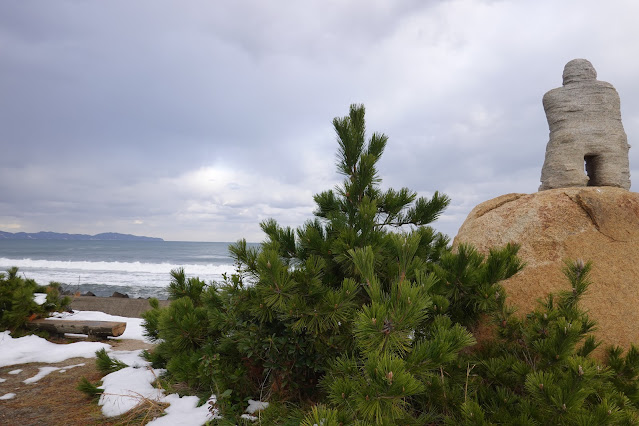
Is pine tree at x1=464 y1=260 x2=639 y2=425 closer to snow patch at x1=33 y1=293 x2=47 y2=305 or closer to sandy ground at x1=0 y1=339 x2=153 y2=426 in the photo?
sandy ground at x1=0 y1=339 x2=153 y2=426

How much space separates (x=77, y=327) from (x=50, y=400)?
317 cm

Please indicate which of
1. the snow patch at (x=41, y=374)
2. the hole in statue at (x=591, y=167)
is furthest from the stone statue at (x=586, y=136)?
the snow patch at (x=41, y=374)

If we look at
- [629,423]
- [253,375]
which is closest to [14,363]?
[253,375]

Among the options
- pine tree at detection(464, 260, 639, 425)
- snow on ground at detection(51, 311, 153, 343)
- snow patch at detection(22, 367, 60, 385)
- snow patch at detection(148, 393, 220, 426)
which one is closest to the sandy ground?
snow patch at detection(22, 367, 60, 385)

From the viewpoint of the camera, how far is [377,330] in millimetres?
1858

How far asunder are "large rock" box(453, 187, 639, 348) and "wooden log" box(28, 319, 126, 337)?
21.5 ft

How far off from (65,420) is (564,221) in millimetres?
5912

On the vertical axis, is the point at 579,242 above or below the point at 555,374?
above

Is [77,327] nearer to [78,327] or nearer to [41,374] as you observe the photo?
[78,327]

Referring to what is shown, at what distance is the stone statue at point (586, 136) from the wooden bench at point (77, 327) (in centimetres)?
806

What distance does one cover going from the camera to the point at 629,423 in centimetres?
256

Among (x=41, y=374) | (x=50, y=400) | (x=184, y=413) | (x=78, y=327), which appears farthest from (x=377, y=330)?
(x=78, y=327)

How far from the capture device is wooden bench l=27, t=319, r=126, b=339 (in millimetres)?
7418

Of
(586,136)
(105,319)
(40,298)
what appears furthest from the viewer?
(105,319)
